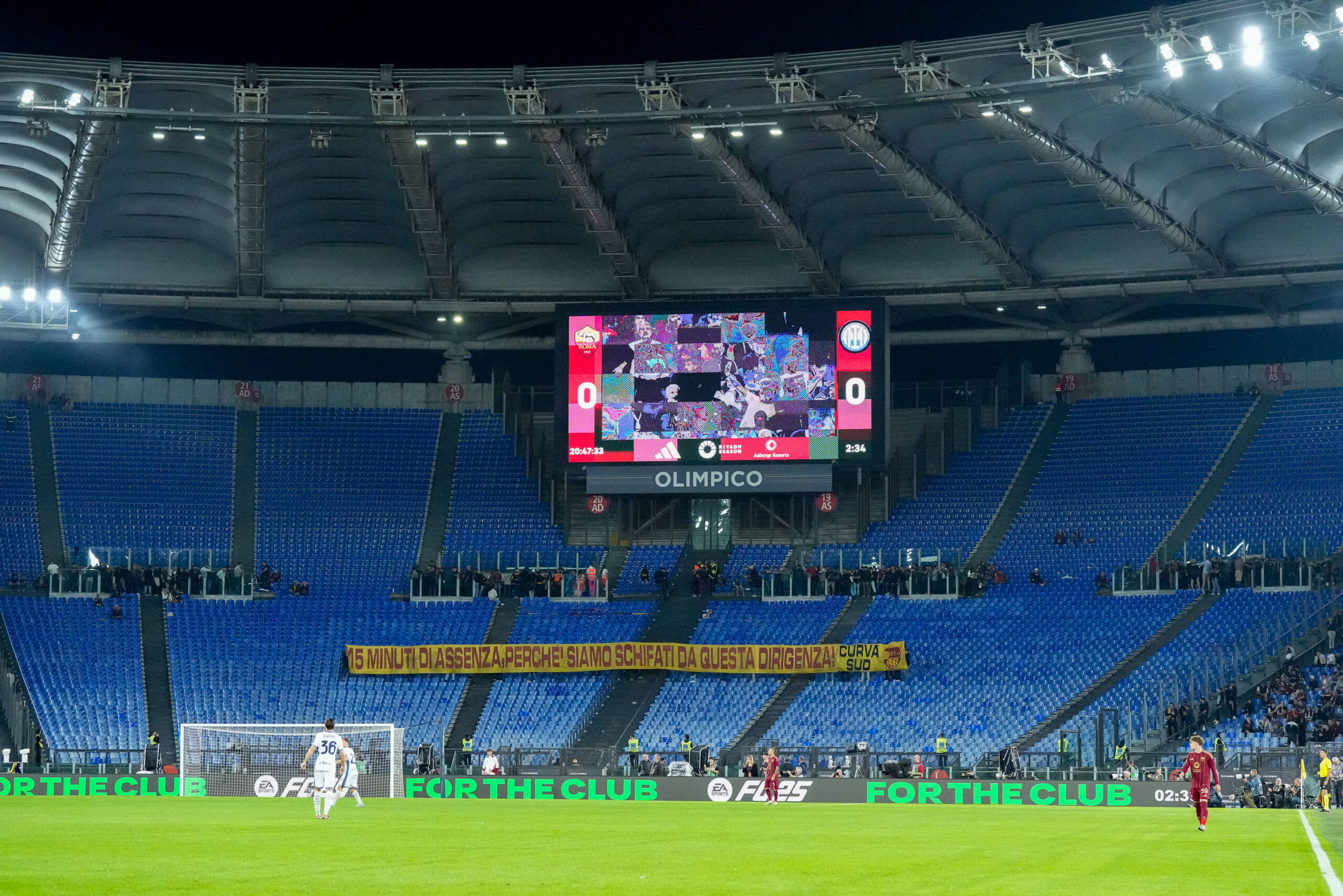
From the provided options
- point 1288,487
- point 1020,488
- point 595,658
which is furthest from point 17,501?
point 1288,487

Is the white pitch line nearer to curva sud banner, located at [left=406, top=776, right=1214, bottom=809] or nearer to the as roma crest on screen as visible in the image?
curva sud banner, located at [left=406, top=776, right=1214, bottom=809]

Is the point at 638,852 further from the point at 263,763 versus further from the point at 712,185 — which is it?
the point at 712,185

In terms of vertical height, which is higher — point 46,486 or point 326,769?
point 46,486

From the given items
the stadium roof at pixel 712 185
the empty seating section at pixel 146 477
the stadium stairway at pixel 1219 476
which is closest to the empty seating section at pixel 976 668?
the stadium stairway at pixel 1219 476

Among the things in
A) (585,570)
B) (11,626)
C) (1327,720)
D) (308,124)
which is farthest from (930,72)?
(11,626)

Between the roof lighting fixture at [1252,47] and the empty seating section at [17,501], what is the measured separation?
42646 mm

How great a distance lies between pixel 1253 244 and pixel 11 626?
42113 mm

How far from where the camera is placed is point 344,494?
6788 cm

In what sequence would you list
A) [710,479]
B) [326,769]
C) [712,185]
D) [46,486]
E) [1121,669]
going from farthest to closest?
1. [46,486]
2. [710,479]
3. [712,185]
4. [1121,669]
5. [326,769]

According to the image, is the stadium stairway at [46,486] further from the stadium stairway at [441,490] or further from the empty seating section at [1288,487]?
the empty seating section at [1288,487]

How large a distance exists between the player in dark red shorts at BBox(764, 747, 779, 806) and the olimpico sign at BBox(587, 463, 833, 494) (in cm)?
1660

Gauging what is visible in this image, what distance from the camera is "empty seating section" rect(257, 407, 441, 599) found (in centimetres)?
6500

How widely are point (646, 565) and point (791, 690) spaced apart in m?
10.2

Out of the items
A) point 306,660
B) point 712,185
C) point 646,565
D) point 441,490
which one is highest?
point 712,185
